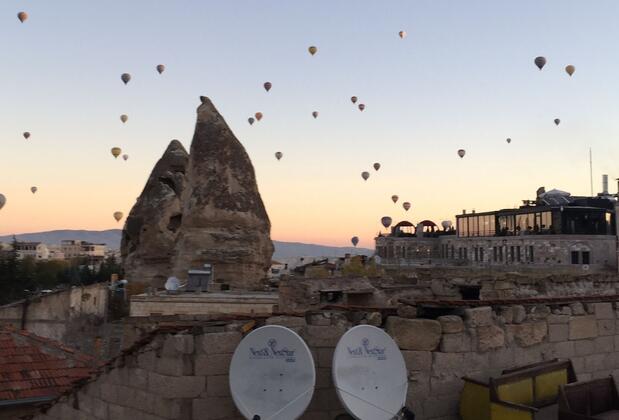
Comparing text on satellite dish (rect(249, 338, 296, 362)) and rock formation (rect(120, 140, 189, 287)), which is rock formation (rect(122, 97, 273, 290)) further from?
text on satellite dish (rect(249, 338, 296, 362))

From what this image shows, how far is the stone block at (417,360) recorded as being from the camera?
6.87m

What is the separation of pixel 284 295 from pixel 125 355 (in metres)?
9.85

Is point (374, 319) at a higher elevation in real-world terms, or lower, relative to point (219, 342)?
higher

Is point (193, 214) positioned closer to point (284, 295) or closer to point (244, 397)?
point (284, 295)

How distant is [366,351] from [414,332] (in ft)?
3.23

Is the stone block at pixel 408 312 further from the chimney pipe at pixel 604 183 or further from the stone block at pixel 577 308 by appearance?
the chimney pipe at pixel 604 183

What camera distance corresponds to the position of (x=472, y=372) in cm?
714

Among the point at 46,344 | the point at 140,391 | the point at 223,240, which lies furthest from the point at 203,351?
the point at 223,240

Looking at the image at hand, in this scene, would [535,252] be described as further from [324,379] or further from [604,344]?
[324,379]

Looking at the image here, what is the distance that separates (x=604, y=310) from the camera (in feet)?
27.3

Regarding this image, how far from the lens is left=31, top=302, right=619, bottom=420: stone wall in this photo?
20.4ft

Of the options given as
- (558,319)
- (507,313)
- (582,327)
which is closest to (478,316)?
(507,313)

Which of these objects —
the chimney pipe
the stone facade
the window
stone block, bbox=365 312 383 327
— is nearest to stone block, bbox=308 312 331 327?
stone block, bbox=365 312 383 327

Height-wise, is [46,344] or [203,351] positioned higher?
[203,351]
